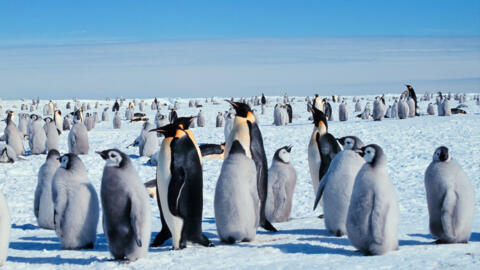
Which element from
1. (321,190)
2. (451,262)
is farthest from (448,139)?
(451,262)

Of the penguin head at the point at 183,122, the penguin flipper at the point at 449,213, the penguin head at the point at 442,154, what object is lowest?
the penguin flipper at the point at 449,213

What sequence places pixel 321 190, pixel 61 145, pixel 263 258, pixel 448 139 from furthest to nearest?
pixel 61 145 < pixel 448 139 < pixel 321 190 < pixel 263 258

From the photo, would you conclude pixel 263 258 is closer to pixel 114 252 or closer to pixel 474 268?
pixel 114 252

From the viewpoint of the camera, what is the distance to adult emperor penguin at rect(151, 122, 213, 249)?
15.1ft

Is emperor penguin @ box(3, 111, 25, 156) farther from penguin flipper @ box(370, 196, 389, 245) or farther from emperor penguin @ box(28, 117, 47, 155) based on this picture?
penguin flipper @ box(370, 196, 389, 245)

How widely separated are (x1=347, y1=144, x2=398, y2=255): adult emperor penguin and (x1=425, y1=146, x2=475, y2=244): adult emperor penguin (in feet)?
1.98

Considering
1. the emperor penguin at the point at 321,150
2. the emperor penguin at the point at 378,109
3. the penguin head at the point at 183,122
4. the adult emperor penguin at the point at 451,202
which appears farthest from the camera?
the emperor penguin at the point at 378,109

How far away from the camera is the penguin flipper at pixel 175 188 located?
15.0 feet

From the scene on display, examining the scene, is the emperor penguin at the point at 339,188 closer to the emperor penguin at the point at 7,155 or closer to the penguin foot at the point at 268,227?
the penguin foot at the point at 268,227

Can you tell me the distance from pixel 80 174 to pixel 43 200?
125cm

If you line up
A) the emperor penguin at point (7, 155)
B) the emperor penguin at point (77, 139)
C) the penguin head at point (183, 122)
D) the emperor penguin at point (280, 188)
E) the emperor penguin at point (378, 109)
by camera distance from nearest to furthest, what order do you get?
1. the penguin head at point (183, 122)
2. the emperor penguin at point (280, 188)
3. the emperor penguin at point (7, 155)
4. the emperor penguin at point (77, 139)
5. the emperor penguin at point (378, 109)

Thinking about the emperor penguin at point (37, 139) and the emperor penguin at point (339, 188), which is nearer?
the emperor penguin at point (339, 188)

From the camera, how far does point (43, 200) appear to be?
5.76 meters

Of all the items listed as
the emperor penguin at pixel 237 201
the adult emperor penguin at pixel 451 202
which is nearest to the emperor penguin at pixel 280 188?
the emperor penguin at pixel 237 201
